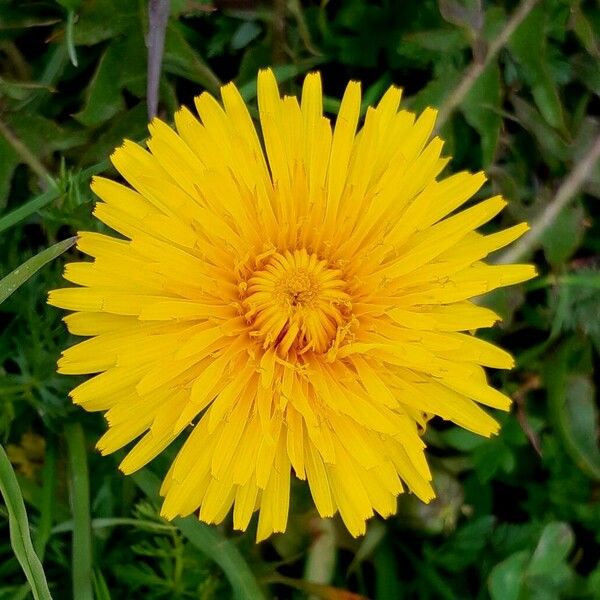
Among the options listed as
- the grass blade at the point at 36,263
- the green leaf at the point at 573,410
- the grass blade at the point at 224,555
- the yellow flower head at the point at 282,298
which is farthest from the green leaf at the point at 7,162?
the green leaf at the point at 573,410

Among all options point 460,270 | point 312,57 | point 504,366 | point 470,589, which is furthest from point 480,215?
point 470,589

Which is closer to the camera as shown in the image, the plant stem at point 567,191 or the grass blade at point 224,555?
the grass blade at point 224,555

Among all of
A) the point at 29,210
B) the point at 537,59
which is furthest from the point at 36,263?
the point at 537,59

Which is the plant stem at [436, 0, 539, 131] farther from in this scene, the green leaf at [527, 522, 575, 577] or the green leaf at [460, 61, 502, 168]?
the green leaf at [527, 522, 575, 577]

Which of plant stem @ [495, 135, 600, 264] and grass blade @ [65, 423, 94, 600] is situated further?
plant stem @ [495, 135, 600, 264]

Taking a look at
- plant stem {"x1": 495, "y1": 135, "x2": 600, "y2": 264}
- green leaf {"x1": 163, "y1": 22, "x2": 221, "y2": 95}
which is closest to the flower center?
green leaf {"x1": 163, "y1": 22, "x2": 221, "y2": 95}

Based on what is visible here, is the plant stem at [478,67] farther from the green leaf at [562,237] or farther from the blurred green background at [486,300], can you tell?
the green leaf at [562,237]
